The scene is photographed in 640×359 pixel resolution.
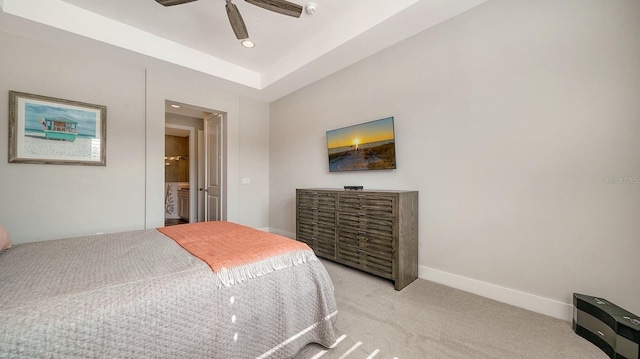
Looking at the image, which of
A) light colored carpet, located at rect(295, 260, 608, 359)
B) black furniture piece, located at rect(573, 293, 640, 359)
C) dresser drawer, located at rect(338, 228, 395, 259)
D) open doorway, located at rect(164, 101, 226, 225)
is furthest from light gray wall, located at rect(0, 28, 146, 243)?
black furniture piece, located at rect(573, 293, 640, 359)

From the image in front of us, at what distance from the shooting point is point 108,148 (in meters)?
3.20

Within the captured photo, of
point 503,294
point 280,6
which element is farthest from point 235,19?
point 503,294

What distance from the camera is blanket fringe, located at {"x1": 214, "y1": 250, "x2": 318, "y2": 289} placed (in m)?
1.25

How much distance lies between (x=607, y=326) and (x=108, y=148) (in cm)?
511

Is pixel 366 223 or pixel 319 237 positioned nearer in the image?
pixel 366 223

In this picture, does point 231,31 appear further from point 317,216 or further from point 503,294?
point 503,294

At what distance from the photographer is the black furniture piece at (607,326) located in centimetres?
141

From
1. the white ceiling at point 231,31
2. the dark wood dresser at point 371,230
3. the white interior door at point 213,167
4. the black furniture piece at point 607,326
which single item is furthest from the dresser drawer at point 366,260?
the white interior door at point 213,167

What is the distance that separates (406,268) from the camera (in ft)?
8.25

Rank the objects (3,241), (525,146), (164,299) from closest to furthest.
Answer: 1. (164,299)
2. (3,241)
3. (525,146)

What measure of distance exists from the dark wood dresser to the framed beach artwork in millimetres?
2911

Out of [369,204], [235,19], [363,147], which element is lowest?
[369,204]

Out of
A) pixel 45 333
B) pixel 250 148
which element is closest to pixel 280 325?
pixel 45 333

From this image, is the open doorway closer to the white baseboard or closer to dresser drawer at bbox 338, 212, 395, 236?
dresser drawer at bbox 338, 212, 395, 236
